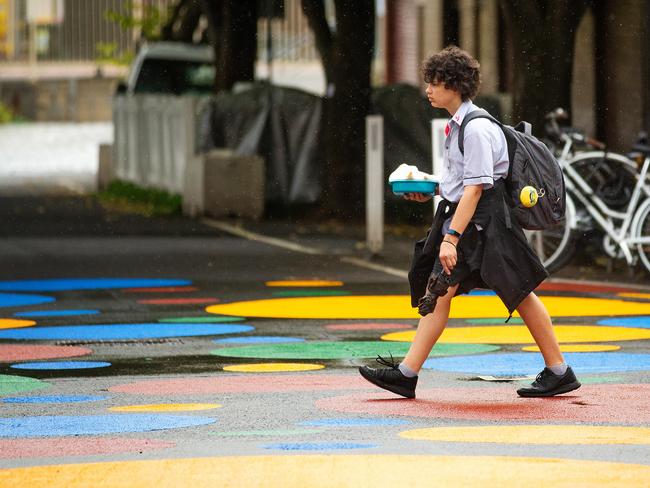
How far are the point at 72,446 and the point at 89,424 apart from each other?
1.85ft

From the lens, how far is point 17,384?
8.64 meters

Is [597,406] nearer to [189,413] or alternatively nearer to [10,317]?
[189,413]

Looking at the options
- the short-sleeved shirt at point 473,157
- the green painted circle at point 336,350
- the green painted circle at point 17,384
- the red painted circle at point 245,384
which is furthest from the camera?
the green painted circle at point 336,350

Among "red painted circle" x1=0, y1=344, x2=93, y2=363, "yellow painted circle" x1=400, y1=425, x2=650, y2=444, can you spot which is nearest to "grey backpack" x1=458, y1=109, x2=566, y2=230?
"yellow painted circle" x1=400, y1=425, x2=650, y2=444

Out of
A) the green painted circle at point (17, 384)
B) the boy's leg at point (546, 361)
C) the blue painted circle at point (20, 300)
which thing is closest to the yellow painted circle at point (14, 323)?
the blue painted circle at point (20, 300)

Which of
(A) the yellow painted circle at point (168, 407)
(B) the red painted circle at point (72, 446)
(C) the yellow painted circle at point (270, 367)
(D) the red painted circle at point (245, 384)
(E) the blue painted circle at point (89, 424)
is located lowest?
(C) the yellow painted circle at point (270, 367)

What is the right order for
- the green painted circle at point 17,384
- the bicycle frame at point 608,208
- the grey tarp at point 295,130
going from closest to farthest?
the green painted circle at point 17,384 < the bicycle frame at point 608,208 < the grey tarp at point 295,130

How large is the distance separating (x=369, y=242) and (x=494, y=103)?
598cm

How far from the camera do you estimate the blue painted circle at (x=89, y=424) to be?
7059mm

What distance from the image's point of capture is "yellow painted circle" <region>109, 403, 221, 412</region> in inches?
301

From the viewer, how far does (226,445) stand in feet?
21.8

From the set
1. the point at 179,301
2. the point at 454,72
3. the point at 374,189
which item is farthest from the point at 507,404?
the point at 374,189

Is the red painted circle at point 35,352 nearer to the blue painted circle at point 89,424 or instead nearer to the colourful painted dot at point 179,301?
the blue painted circle at point 89,424

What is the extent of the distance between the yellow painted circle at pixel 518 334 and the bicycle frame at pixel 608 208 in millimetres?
3427
